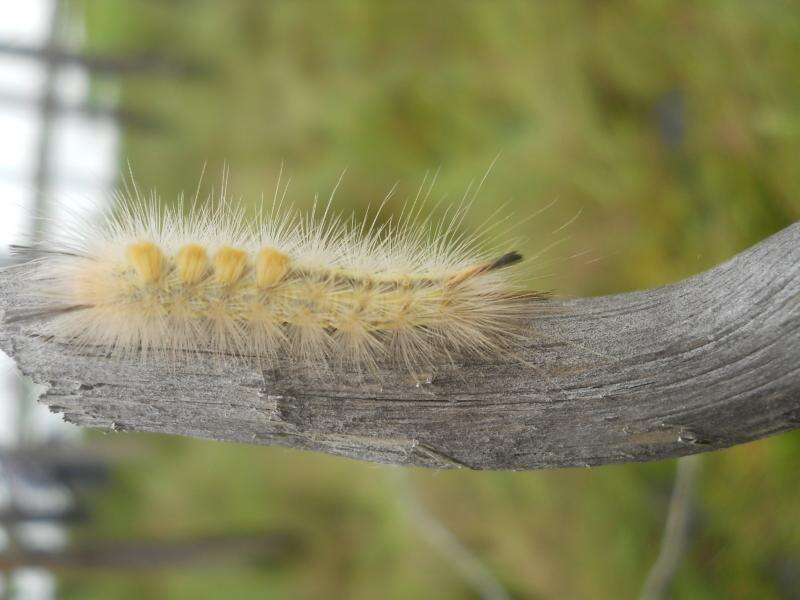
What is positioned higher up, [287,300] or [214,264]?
[214,264]

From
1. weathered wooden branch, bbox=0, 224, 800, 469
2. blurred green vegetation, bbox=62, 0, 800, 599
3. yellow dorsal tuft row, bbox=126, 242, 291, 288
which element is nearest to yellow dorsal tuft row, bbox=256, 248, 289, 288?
yellow dorsal tuft row, bbox=126, 242, 291, 288

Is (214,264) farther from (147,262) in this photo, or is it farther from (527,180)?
(527,180)

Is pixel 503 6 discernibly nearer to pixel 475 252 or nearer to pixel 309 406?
pixel 475 252

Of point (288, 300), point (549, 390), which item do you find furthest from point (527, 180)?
point (549, 390)

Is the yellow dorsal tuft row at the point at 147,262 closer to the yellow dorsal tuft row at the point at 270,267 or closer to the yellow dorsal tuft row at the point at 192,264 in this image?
the yellow dorsal tuft row at the point at 192,264

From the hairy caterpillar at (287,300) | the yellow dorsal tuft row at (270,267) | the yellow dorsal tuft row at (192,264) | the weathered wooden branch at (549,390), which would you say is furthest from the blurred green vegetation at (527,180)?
the yellow dorsal tuft row at (192,264)

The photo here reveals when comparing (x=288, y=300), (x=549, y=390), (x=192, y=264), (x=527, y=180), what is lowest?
(x=549, y=390)

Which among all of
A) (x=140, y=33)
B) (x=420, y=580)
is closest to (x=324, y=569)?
(x=420, y=580)

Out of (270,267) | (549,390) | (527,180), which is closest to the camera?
(549,390)

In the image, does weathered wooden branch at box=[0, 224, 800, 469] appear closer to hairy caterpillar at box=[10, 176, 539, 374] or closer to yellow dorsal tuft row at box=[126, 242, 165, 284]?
hairy caterpillar at box=[10, 176, 539, 374]
